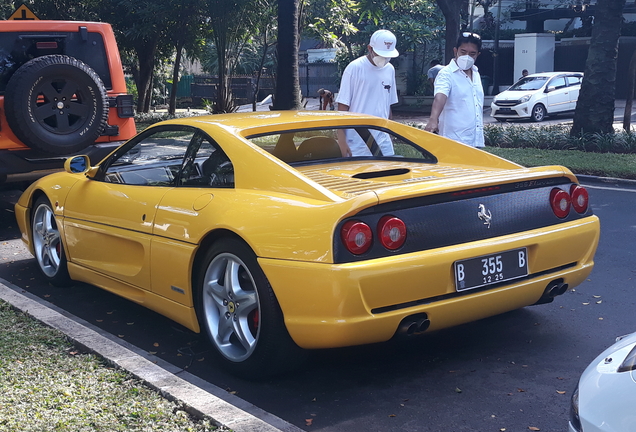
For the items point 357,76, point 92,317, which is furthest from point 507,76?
point 92,317

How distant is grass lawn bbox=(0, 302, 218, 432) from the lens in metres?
3.48

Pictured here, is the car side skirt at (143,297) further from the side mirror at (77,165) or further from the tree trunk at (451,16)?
the tree trunk at (451,16)

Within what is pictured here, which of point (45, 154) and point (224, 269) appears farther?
point (45, 154)

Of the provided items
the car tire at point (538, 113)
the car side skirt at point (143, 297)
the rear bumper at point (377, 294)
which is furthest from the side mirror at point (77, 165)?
the car tire at point (538, 113)

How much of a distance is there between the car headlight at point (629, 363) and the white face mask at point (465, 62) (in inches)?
189

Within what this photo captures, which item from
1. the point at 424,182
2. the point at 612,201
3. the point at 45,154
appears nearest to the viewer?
the point at 424,182

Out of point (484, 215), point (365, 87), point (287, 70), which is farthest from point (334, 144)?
point (287, 70)

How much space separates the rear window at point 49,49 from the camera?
855cm

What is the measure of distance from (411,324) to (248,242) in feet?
3.08

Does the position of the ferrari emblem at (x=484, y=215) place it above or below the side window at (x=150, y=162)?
below

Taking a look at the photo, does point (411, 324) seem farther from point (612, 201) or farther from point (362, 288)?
point (612, 201)

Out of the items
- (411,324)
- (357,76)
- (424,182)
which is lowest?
(411,324)

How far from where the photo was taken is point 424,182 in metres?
4.12

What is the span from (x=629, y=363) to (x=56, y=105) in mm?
7079
